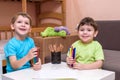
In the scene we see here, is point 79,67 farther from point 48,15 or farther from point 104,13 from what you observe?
point 48,15

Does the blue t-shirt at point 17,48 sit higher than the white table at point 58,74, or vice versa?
the blue t-shirt at point 17,48

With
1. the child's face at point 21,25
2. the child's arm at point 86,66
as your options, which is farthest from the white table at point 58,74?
the child's face at point 21,25

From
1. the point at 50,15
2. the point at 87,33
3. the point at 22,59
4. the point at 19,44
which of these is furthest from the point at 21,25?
the point at 50,15

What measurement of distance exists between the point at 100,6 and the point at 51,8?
87 cm

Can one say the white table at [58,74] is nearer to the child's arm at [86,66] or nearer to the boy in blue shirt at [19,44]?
the child's arm at [86,66]

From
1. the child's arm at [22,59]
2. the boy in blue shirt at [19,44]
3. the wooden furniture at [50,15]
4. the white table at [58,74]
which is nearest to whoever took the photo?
the white table at [58,74]

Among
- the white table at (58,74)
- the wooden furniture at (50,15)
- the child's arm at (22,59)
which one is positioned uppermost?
the wooden furniture at (50,15)

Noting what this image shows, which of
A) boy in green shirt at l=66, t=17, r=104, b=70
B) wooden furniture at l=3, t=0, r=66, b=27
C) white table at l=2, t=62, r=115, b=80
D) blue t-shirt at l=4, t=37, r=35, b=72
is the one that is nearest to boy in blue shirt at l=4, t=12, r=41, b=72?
blue t-shirt at l=4, t=37, r=35, b=72

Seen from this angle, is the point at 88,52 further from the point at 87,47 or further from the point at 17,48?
the point at 17,48

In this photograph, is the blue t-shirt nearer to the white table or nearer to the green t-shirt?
the white table

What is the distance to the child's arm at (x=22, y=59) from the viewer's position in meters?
1.11

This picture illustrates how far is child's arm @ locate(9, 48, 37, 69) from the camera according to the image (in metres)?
1.11

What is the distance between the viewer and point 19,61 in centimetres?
116

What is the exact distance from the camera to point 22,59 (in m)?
1.15
